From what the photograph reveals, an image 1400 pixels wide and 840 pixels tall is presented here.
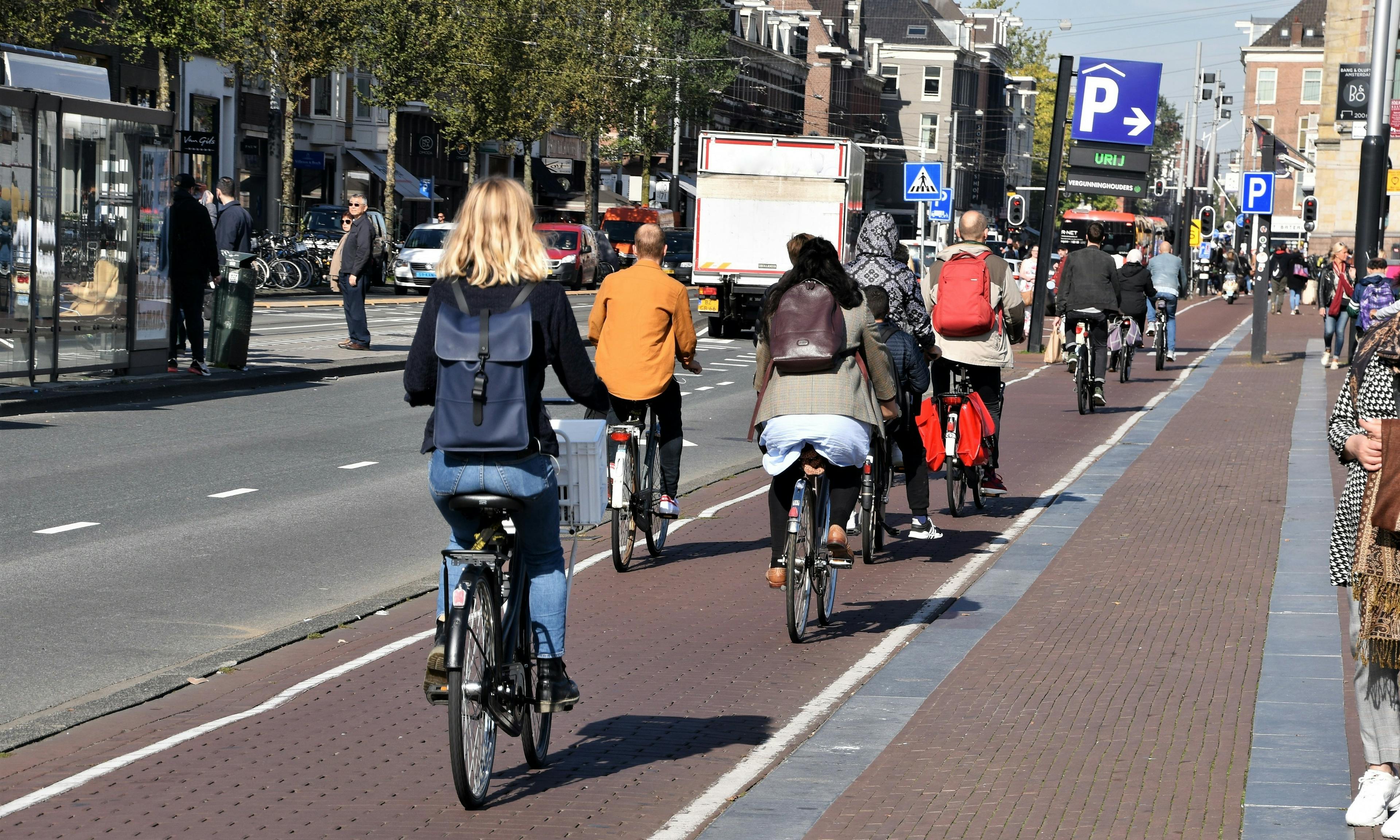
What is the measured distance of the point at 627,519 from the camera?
31.0 ft

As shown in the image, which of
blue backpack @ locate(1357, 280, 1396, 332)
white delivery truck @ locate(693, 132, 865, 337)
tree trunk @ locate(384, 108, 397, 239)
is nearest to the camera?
blue backpack @ locate(1357, 280, 1396, 332)

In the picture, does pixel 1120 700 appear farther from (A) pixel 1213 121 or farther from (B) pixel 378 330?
(A) pixel 1213 121

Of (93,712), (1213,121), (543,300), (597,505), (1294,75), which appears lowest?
(93,712)

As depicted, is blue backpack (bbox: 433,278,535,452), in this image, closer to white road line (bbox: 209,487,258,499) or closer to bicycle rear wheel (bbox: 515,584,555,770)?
bicycle rear wheel (bbox: 515,584,555,770)

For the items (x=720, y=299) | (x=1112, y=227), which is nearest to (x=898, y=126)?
(x=1112, y=227)

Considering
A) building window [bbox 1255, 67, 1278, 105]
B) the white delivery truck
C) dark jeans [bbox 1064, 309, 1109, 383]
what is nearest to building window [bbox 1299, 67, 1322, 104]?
building window [bbox 1255, 67, 1278, 105]

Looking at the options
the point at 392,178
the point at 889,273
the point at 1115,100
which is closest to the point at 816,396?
the point at 889,273

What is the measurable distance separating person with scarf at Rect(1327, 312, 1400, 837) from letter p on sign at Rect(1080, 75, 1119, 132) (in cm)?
2596

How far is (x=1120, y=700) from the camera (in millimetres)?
6547

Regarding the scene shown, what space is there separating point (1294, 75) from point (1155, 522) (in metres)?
123

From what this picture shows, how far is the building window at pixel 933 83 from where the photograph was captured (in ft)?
399

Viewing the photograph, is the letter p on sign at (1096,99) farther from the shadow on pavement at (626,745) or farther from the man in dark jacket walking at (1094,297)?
the shadow on pavement at (626,745)

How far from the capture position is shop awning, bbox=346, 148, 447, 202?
200 feet

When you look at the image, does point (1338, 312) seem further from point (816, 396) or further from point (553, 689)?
point (553, 689)
